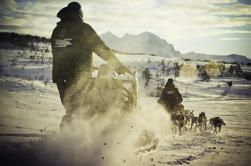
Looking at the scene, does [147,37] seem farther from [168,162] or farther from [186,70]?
[168,162]

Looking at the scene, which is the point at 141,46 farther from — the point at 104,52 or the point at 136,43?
the point at 104,52

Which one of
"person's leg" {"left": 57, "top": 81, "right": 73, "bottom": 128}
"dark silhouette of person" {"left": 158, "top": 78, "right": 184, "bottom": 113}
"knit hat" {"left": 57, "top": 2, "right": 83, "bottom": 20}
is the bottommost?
"dark silhouette of person" {"left": 158, "top": 78, "right": 184, "bottom": 113}

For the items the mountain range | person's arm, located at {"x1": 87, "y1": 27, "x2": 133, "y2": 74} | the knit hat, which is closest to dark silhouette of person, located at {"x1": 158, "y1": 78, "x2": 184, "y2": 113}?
person's arm, located at {"x1": 87, "y1": 27, "x2": 133, "y2": 74}

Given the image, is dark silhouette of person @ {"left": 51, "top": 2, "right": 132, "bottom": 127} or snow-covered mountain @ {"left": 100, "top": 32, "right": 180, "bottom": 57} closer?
dark silhouette of person @ {"left": 51, "top": 2, "right": 132, "bottom": 127}

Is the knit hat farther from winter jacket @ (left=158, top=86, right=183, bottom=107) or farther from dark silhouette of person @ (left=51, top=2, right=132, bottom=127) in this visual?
winter jacket @ (left=158, top=86, right=183, bottom=107)

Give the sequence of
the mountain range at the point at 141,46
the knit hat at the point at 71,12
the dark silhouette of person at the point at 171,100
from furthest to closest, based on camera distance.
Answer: the mountain range at the point at 141,46
the dark silhouette of person at the point at 171,100
the knit hat at the point at 71,12

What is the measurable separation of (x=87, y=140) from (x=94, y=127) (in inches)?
10.1

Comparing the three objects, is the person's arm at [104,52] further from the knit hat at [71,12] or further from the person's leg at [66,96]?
the person's leg at [66,96]

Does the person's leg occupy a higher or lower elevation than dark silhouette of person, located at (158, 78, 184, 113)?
higher

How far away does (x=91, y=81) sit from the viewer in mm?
3746

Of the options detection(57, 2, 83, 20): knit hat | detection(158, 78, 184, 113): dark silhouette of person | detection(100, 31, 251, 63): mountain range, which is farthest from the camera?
detection(100, 31, 251, 63): mountain range

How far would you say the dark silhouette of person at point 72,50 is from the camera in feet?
11.6

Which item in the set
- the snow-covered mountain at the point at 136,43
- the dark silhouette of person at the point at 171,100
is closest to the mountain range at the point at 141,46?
the snow-covered mountain at the point at 136,43

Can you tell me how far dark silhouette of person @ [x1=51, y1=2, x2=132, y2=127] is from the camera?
355 cm
